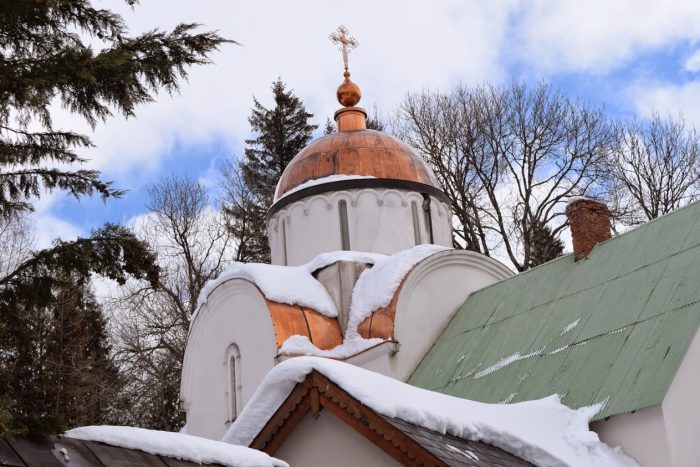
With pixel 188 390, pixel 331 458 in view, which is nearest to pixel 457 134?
pixel 188 390

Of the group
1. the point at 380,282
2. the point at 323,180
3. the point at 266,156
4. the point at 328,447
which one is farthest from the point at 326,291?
the point at 266,156

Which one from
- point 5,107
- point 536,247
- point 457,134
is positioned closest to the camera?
point 5,107

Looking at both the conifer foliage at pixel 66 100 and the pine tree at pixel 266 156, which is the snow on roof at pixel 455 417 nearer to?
the conifer foliage at pixel 66 100

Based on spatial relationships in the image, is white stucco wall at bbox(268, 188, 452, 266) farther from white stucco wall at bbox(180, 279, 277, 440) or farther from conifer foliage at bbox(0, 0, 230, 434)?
conifer foliage at bbox(0, 0, 230, 434)

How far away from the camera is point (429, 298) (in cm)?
1491

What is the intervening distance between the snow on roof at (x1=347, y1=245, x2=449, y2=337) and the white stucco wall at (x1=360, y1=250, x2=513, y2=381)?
5.5 inches

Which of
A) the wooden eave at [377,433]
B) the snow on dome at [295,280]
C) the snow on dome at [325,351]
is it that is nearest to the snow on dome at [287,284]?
the snow on dome at [295,280]

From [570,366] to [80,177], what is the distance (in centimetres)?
593

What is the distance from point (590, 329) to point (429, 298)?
3.99 m

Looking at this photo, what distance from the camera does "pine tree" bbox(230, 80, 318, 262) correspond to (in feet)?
91.0

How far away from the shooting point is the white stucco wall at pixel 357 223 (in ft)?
54.3

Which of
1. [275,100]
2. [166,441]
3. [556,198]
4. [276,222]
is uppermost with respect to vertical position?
[275,100]

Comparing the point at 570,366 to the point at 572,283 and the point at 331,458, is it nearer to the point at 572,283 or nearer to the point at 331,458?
the point at 572,283

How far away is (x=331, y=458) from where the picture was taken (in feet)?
29.5
